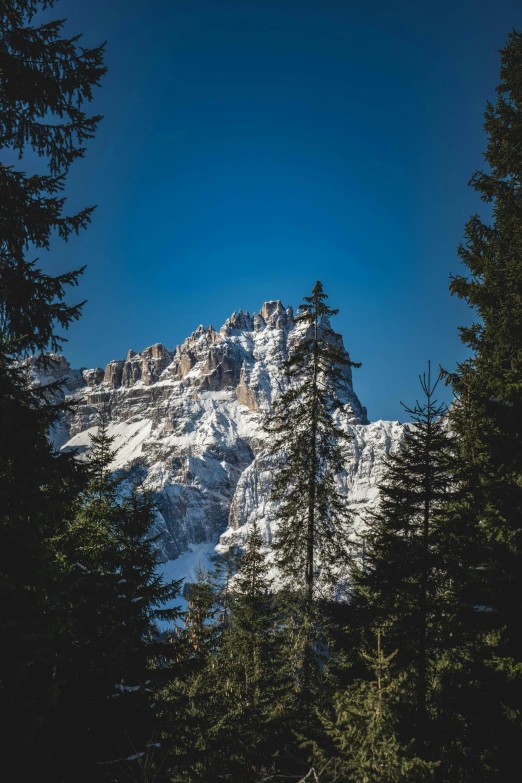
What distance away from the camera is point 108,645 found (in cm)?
742

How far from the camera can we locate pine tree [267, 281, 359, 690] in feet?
42.0

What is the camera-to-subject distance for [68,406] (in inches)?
218

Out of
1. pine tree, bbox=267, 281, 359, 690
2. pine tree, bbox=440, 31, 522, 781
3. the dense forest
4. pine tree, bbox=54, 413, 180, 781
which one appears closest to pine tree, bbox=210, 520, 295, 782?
the dense forest

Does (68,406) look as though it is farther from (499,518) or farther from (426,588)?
(426,588)

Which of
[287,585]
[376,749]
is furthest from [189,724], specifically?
[287,585]

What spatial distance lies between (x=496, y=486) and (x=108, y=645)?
6743 mm

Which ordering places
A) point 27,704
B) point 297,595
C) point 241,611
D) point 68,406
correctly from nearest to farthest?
point 27,704
point 68,406
point 297,595
point 241,611

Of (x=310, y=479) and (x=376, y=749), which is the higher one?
(x=310, y=479)

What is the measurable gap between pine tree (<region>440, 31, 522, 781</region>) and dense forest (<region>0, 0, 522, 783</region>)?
0.11 feet

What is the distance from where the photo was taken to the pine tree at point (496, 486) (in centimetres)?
666

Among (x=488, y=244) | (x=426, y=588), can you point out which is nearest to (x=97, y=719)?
(x=426, y=588)

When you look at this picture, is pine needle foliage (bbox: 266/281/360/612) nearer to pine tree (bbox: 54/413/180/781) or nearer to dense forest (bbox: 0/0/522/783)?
dense forest (bbox: 0/0/522/783)

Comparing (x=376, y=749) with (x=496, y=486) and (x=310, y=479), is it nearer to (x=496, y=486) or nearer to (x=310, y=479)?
(x=496, y=486)

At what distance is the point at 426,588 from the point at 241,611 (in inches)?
360
